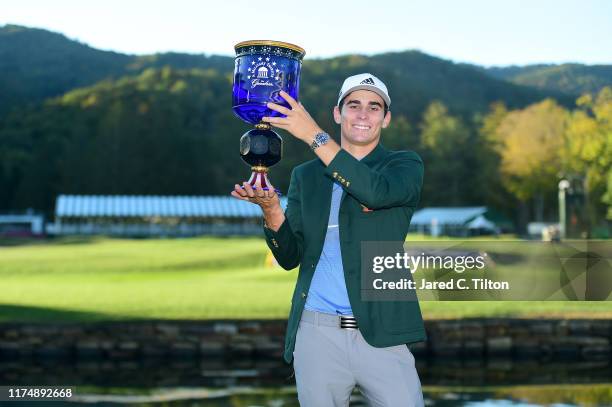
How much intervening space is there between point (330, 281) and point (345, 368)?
397 mm

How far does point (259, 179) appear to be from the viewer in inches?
158

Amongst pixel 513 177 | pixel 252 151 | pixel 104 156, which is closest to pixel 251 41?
pixel 252 151

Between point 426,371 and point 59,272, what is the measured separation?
65.4 feet

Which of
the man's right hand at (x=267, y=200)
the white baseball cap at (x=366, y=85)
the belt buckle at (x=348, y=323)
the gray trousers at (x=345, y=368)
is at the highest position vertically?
the white baseball cap at (x=366, y=85)

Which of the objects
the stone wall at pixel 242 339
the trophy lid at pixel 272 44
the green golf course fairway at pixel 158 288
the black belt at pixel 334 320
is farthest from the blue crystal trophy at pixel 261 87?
the green golf course fairway at pixel 158 288

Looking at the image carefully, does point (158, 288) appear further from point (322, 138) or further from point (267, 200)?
point (322, 138)

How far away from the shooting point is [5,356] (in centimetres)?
1479

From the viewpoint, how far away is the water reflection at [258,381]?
38.1 ft

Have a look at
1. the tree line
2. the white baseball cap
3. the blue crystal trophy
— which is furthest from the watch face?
the tree line

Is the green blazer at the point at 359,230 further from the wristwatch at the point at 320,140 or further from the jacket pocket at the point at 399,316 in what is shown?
the wristwatch at the point at 320,140

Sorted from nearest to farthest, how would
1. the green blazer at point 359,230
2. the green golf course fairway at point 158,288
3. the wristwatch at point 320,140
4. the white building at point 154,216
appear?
the wristwatch at point 320,140 < the green blazer at point 359,230 < the green golf course fairway at point 158,288 < the white building at point 154,216

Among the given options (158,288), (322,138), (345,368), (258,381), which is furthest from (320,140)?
(158,288)

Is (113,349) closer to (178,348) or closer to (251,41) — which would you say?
(178,348)

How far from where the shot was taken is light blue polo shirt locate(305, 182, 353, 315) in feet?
13.1
